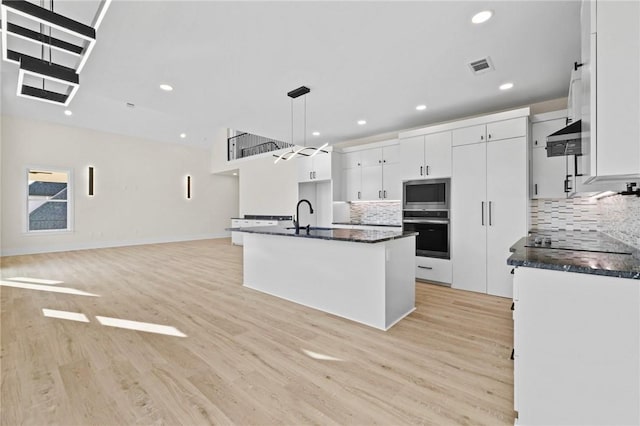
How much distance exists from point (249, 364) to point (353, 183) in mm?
4308

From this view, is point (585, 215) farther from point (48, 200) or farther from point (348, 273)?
point (48, 200)

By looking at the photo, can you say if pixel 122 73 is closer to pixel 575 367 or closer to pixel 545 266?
pixel 545 266

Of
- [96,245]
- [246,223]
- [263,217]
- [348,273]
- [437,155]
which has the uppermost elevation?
[437,155]

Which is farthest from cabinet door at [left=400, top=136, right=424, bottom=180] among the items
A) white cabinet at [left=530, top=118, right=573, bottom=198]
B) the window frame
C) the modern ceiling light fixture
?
the window frame

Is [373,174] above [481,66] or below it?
below

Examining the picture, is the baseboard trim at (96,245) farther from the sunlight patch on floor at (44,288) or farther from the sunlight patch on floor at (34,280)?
the sunlight patch on floor at (44,288)

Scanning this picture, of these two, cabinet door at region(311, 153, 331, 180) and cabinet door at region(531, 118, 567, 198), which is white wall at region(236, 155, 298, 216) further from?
cabinet door at region(531, 118, 567, 198)

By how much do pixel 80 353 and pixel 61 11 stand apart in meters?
2.97

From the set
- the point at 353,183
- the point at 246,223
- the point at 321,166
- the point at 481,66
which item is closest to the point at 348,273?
the point at 481,66

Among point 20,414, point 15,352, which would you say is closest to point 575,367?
point 20,414

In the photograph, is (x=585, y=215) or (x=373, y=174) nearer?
(x=585, y=215)

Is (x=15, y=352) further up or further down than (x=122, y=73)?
further down

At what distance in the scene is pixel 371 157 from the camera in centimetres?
559

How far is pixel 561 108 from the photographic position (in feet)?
13.2
